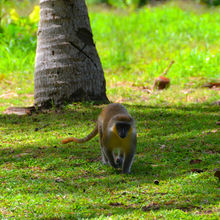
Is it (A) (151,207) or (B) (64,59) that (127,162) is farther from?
(B) (64,59)

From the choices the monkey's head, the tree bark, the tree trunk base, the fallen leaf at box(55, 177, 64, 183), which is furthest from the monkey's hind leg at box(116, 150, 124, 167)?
the tree trunk base

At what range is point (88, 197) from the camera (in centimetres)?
438

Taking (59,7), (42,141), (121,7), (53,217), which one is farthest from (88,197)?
(121,7)

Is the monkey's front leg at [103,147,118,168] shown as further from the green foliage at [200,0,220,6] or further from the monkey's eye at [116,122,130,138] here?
the green foliage at [200,0,220,6]

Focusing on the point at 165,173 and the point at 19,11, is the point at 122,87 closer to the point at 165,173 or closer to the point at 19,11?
the point at 165,173

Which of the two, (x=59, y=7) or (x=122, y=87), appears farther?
(x=122, y=87)

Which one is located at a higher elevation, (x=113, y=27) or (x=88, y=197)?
(x=113, y=27)

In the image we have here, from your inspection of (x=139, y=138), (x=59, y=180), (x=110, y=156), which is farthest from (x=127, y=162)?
(x=139, y=138)

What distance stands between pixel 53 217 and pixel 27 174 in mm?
1385

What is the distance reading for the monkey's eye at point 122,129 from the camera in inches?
190

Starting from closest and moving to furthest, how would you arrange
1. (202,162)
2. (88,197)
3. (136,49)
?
(88,197), (202,162), (136,49)

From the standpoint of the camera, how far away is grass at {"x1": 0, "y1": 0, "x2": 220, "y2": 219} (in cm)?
418

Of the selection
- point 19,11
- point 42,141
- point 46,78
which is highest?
point 19,11

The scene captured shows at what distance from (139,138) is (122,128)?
6.05 feet
